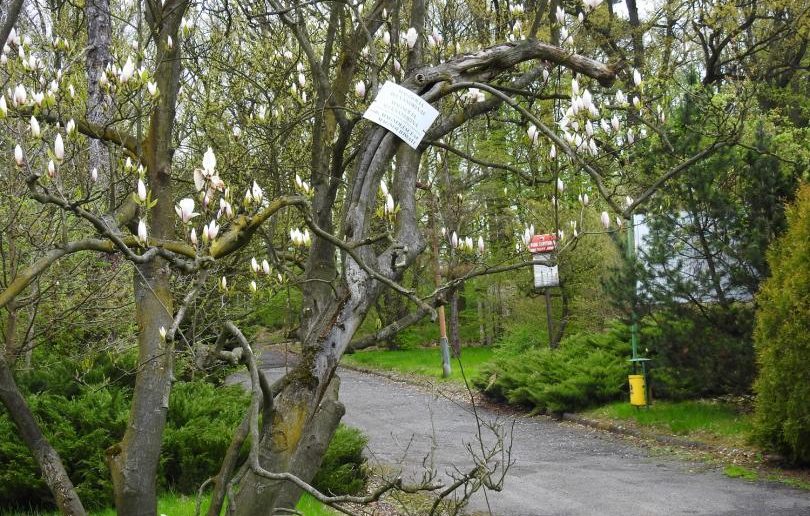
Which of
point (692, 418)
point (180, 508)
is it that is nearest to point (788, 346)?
point (692, 418)

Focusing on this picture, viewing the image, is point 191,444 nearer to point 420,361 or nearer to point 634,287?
point 634,287

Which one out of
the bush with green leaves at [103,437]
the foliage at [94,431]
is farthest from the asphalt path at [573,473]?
the foliage at [94,431]

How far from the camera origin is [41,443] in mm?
4238

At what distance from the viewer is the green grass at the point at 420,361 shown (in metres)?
21.0

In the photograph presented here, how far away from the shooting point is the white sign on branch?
12.2 ft

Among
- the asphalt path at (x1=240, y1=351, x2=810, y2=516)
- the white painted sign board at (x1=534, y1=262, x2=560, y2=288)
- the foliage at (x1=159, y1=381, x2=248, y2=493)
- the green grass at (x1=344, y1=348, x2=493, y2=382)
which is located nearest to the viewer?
the foliage at (x1=159, y1=381, x2=248, y2=493)

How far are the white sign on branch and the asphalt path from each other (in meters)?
2.32

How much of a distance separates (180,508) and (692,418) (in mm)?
8260

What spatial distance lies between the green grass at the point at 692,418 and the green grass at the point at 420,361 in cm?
638

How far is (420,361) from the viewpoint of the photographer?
78.6 feet

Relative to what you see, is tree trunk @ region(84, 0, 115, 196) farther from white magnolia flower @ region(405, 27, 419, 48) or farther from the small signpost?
white magnolia flower @ region(405, 27, 419, 48)

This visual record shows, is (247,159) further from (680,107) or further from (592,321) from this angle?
(592,321)

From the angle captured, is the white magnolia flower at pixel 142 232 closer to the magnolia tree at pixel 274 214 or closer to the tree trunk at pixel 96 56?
the magnolia tree at pixel 274 214

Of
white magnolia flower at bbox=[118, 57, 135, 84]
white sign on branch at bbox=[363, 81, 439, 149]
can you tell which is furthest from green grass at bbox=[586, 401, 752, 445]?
white magnolia flower at bbox=[118, 57, 135, 84]
